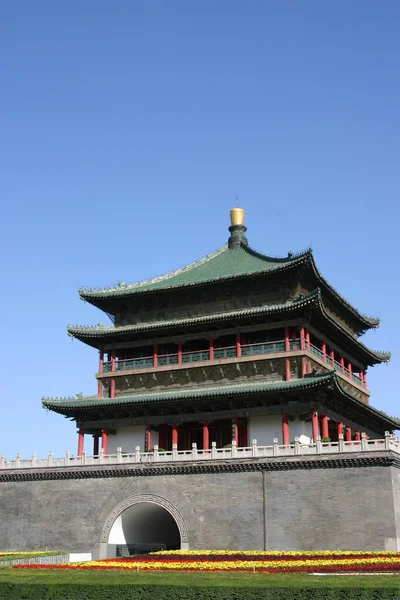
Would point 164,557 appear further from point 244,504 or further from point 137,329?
point 137,329

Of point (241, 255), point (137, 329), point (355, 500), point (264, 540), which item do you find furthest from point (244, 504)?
point (241, 255)

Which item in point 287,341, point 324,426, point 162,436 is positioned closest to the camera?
point 324,426

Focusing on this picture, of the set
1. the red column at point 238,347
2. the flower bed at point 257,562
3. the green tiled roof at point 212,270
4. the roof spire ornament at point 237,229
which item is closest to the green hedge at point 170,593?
the flower bed at point 257,562

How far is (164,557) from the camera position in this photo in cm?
3312

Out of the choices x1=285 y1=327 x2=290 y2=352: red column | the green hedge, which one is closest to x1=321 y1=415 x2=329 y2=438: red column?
x1=285 y1=327 x2=290 y2=352: red column

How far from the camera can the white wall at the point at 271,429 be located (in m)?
42.4

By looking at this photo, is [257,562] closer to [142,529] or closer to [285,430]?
[285,430]

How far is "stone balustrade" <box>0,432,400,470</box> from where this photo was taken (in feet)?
118

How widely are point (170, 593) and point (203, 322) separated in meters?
26.2

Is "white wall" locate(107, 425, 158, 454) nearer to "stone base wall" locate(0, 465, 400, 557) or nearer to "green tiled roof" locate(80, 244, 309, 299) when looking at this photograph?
"stone base wall" locate(0, 465, 400, 557)

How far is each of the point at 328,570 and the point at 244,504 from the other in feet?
37.7

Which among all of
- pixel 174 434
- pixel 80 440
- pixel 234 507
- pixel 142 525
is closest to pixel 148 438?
pixel 174 434

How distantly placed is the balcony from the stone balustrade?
6.29 m

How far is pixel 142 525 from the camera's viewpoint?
43969 millimetres
